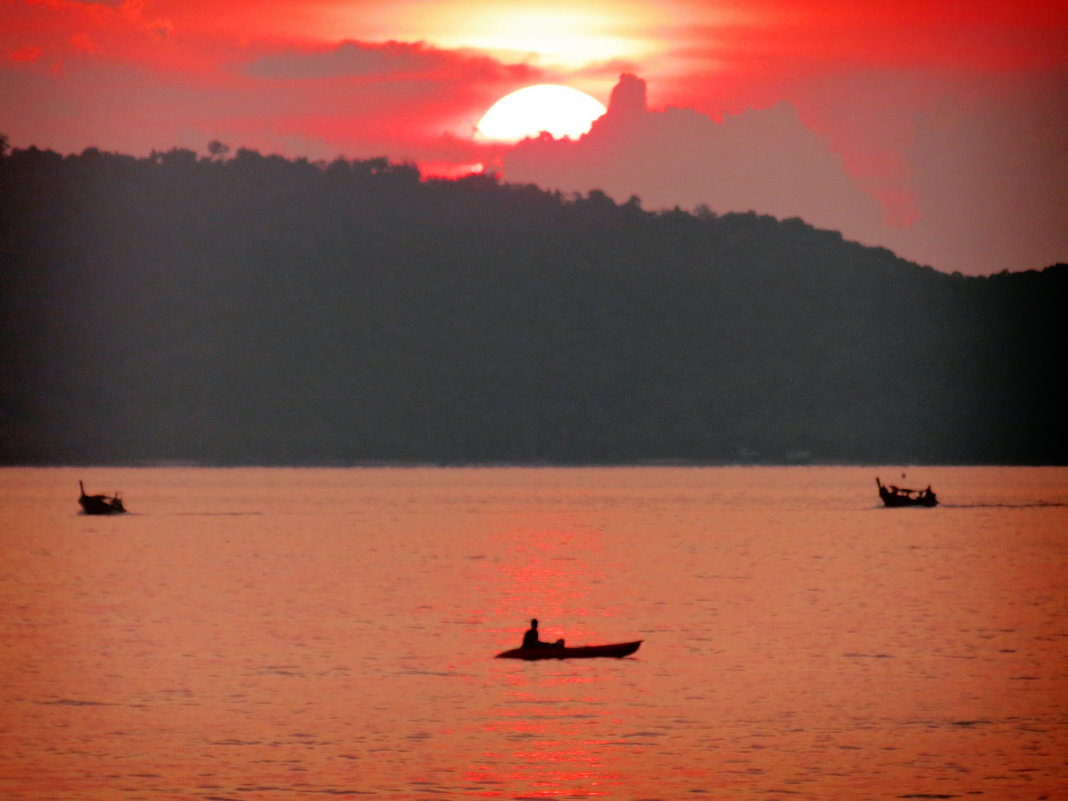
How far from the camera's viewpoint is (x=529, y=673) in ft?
150

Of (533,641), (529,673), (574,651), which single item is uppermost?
(533,641)

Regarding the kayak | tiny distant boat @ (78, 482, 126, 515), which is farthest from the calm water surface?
tiny distant boat @ (78, 482, 126, 515)

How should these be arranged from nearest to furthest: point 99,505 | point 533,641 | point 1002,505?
1. point 533,641
2. point 99,505
3. point 1002,505

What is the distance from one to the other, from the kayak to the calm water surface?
1.61ft

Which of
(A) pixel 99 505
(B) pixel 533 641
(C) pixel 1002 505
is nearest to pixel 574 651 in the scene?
(B) pixel 533 641

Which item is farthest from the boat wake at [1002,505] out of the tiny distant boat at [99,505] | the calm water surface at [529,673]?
the tiny distant boat at [99,505]

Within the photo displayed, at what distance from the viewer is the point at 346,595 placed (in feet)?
234

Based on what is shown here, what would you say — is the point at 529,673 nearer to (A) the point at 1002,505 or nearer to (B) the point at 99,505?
(B) the point at 99,505

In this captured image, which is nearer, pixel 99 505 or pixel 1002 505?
pixel 99 505

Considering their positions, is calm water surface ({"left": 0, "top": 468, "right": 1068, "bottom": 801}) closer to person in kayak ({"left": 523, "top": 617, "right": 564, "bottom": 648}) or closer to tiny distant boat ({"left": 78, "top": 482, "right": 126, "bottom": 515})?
person in kayak ({"left": 523, "top": 617, "right": 564, "bottom": 648})

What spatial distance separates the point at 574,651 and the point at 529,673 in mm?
1471

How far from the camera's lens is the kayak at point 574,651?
46281mm

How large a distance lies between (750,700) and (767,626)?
18260mm

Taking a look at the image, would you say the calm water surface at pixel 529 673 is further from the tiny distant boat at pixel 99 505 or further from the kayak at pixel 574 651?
the tiny distant boat at pixel 99 505
